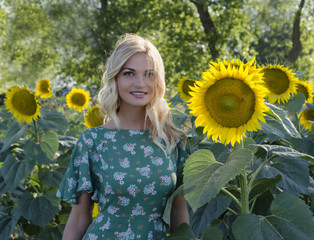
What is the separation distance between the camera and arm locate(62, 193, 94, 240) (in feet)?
5.90

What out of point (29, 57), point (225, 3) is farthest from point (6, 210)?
point (29, 57)

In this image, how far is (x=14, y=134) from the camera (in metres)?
2.95

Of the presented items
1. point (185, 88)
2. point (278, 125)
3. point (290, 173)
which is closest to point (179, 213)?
point (290, 173)

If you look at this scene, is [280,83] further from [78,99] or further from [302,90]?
[78,99]

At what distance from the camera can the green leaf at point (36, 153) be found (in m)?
2.78

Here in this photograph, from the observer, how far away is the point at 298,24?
1251 cm

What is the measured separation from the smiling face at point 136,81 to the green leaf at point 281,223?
0.70m

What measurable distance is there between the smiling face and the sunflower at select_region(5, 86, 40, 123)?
126cm

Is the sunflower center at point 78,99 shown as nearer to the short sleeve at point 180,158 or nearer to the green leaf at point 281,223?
the short sleeve at point 180,158

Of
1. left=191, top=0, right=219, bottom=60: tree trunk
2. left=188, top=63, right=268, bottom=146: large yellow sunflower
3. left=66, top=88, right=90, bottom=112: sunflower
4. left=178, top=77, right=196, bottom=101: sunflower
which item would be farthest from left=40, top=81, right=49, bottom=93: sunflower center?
left=191, top=0, right=219, bottom=60: tree trunk

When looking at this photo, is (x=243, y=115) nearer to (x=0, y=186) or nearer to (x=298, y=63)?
(x=0, y=186)

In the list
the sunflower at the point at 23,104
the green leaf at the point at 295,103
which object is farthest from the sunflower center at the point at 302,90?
the sunflower at the point at 23,104

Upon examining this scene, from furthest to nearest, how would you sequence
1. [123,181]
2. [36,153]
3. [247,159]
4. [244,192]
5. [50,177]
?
[50,177] < [36,153] < [123,181] < [244,192] < [247,159]

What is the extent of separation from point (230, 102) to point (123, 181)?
0.62 metres
